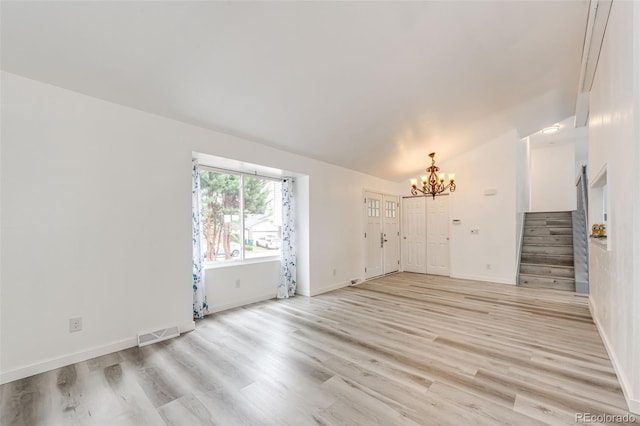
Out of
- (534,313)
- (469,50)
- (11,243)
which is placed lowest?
(534,313)

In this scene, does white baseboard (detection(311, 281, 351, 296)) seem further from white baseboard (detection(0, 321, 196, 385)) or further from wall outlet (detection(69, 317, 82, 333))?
wall outlet (detection(69, 317, 82, 333))

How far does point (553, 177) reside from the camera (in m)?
8.74

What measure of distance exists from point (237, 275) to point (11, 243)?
245 centimetres

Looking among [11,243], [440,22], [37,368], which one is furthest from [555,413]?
[11,243]

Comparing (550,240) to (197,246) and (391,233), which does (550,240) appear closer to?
(391,233)

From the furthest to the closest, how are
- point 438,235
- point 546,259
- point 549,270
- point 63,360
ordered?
1. point 438,235
2. point 546,259
3. point 549,270
4. point 63,360

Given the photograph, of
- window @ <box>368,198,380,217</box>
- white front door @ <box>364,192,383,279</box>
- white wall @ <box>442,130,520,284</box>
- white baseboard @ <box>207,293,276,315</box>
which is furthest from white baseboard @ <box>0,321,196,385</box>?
white wall @ <box>442,130,520,284</box>

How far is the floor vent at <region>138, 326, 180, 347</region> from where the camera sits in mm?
2846

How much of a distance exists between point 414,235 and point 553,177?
18.5 ft

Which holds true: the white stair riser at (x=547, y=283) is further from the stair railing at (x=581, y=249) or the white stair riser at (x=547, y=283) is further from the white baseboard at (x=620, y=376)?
the white baseboard at (x=620, y=376)

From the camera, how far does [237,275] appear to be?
419 cm

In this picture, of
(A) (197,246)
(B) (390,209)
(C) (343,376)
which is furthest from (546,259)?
(A) (197,246)

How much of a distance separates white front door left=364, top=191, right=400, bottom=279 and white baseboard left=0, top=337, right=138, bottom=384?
4.58 meters

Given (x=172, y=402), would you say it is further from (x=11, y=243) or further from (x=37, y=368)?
(x=11, y=243)
